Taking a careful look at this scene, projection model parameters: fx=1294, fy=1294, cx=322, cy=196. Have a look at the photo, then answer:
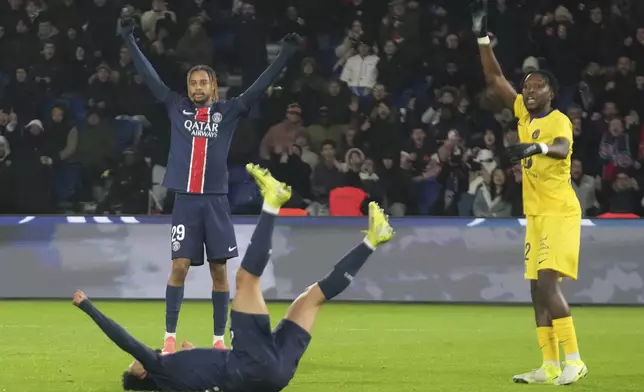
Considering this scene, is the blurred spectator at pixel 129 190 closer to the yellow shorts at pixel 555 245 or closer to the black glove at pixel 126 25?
the black glove at pixel 126 25

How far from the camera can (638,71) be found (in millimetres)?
19375

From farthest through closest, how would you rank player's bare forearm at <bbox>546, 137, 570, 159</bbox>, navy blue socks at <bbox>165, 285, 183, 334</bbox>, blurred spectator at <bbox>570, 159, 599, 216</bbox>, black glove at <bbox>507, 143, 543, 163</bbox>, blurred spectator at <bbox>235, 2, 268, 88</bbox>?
1. blurred spectator at <bbox>235, 2, 268, 88</bbox>
2. blurred spectator at <bbox>570, 159, 599, 216</bbox>
3. navy blue socks at <bbox>165, 285, 183, 334</bbox>
4. player's bare forearm at <bbox>546, 137, 570, 159</bbox>
5. black glove at <bbox>507, 143, 543, 163</bbox>

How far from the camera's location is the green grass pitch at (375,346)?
361 inches

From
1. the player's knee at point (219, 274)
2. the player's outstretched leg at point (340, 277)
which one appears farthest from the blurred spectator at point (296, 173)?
the player's outstretched leg at point (340, 277)

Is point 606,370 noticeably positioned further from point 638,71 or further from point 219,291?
point 638,71

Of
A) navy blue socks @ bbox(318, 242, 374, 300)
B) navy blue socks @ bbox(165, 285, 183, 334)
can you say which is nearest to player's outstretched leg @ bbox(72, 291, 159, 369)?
navy blue socks @ bbox(318, 242, 374, 300)

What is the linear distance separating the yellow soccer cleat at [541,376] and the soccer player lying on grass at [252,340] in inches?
73.2

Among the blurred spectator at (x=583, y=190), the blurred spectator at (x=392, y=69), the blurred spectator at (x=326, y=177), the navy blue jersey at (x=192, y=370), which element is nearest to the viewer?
the navy blue jersey at (x=192, y=370)

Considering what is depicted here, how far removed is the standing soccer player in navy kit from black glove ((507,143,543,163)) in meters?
2.26

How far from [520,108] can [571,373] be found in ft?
6.49

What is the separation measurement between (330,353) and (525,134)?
9.32 ft

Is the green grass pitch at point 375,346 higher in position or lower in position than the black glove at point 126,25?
lower

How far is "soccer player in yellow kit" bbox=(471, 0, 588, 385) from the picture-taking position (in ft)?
30.0

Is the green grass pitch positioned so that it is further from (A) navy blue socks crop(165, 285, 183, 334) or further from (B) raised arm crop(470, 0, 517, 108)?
(B) raised arm crop(470, 0, 517, 108)
